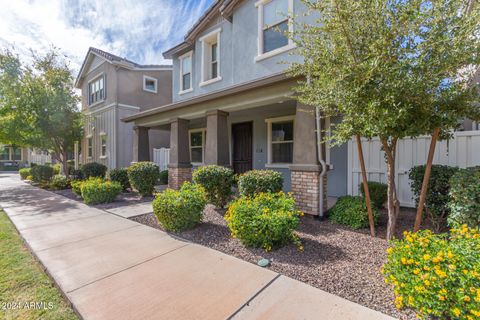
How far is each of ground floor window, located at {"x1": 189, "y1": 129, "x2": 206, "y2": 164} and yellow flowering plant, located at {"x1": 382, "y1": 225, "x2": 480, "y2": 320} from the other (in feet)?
32.0

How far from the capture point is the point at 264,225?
3627mm

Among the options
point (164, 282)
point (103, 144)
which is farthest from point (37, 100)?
point (164, 282)

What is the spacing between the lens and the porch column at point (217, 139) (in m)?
7.16

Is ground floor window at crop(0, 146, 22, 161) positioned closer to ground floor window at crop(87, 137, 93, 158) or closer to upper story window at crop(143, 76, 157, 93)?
ground floor window at crop(87, 137, 93, 158)

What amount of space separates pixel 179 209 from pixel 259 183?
5.91 ft

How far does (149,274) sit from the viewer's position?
3109mm

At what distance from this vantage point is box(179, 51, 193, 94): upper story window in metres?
10.8

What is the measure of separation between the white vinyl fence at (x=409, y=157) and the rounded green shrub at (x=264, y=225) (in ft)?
8.05

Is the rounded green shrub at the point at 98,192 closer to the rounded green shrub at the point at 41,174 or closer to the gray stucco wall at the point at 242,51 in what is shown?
the gray stucco wall at the point at 242,51

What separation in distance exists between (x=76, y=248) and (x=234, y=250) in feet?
8.98

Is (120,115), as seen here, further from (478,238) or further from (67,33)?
(478,238)

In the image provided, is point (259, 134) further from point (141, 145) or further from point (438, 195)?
point (438, 195)

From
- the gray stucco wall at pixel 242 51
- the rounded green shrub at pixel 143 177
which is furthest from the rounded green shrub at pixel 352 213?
the rounded green shrub at pixel 143 177

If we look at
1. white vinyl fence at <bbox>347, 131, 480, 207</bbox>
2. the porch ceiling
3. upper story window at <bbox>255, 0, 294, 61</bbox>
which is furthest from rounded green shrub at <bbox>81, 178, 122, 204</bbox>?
white vinyl fence at <bbox>347, 131, 480, 207</bbox>
